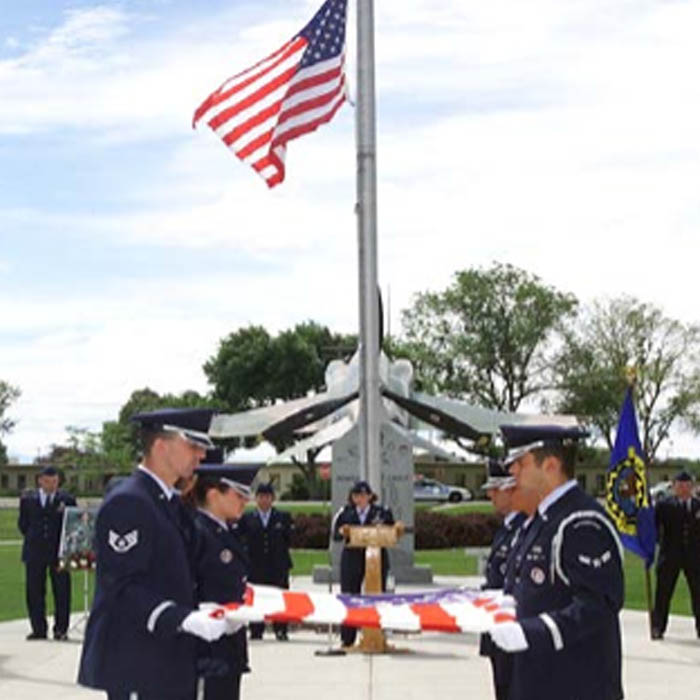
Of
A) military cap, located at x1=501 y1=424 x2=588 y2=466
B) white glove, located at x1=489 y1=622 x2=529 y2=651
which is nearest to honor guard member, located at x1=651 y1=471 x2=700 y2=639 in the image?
military cap, located at x1=501 y1=424 x2=588 y2=466

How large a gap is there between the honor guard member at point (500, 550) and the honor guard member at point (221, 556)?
1.58 m

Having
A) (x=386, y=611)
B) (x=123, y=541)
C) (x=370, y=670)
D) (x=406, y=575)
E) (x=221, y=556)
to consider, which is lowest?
(x=370, y=670)

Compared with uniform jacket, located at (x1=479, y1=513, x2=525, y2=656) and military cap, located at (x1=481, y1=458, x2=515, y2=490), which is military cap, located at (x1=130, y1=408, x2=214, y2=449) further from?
uniform jacket, located at (x1=479, y1=513, x2=525, y2=656)

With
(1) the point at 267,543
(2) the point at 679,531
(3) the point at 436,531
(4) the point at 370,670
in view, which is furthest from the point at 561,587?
(3) the point at 436,531

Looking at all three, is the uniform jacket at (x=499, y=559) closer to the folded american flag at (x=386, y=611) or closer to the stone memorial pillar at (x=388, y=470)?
the folded american flag at (x=386, y=611)

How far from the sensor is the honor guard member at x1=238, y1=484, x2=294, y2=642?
16094 millimetres

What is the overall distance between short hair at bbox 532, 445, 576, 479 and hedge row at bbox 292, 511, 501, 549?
2682 cm

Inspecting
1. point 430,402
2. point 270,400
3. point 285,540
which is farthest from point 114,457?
point 285,540

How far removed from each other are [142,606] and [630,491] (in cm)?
1103

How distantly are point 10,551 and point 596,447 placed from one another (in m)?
67.1

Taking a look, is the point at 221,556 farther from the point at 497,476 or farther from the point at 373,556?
the point at 373,556

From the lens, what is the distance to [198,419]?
6.12m

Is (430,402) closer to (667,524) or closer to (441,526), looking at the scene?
(441,526)

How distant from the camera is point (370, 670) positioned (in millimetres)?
13773
